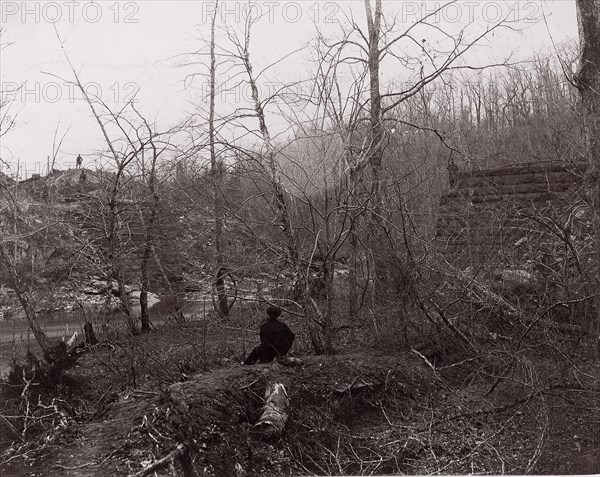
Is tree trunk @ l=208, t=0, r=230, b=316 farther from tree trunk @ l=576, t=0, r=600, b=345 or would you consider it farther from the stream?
tree trunk @ l=576, t=0, r=600, b=345

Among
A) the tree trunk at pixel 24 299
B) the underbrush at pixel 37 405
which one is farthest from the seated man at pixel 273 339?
the tree trunk at pixel 24 299

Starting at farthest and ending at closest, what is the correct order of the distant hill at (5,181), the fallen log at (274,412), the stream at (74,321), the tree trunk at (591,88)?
1. the stream at (74,321)
2. the distant hill at (5,181)
3. the tree trunk at (591,88)
4. the fallen log at (274,412)

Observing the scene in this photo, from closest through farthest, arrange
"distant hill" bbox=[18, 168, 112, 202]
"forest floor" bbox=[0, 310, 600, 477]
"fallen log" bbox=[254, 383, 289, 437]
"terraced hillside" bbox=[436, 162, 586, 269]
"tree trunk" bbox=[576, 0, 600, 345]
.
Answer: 1. "forest floor" bbox=[0, 310, 600, 477]
2. "fallen log" bbox=[254, 383, 289, 437]
3. "tree trunk" bbox=[576, 0, 600, 345]
4. "terraced hillside" bbox=[436, 162, 586, 269]
5. "distant hill" bbox=[18, 168, 112, 202]

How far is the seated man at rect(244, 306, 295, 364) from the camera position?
7238 millimetres

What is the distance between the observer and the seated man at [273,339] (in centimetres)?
724

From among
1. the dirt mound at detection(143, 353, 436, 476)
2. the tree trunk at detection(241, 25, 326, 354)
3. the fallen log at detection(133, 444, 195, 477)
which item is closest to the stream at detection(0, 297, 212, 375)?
the tree trunk at detection(241, 25, 326, 354)

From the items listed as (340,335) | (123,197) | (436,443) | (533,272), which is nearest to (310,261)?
(340,335)

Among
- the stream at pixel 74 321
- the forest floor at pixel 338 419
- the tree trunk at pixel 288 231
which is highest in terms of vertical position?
the tree trunk at pixel 288 231

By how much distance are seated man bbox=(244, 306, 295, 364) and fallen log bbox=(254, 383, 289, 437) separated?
2.89ft

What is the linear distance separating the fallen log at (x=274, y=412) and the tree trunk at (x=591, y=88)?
12.2ft

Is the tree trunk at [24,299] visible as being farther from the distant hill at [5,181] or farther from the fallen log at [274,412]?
the fallen log at [274,412]

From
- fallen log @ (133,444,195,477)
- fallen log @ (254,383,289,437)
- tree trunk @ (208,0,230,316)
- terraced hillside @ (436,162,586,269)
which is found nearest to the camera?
fallen log @ (133,444,195,477)

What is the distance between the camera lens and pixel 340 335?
27.2 feet

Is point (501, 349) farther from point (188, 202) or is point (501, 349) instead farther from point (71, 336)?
point (71, 336)
